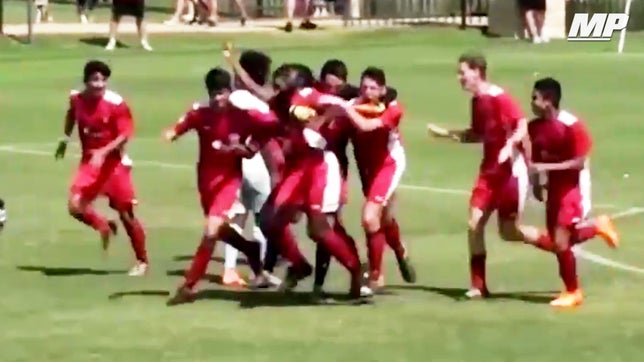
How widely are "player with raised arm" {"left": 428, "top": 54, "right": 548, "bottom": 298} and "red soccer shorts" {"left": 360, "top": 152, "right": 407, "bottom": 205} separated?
52cm

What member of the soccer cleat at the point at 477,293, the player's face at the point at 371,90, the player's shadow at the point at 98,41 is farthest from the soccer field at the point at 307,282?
the player's shadow at the point at 98,41

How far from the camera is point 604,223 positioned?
14.0 m

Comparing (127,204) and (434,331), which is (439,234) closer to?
(127,204)

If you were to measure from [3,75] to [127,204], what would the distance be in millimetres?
21358

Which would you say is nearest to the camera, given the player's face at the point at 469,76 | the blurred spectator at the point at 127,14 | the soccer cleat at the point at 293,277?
the player's face at the point at 469,76

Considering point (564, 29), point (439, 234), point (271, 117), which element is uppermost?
point (271, 117)

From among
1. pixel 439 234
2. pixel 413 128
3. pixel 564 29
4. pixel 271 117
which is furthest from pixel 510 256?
pixel 564 29

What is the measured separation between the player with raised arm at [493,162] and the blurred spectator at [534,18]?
Result: 99.2 feet

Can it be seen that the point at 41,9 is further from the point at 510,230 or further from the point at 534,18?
the point at 510,230

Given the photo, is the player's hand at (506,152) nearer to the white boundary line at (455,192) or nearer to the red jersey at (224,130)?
the red jersey at (224,130)

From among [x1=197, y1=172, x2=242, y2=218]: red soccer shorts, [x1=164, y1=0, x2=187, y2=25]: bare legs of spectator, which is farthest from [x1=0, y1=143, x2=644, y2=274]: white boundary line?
[x1=164, y1=0, x2=187, y2=25]: bare legs of spectator

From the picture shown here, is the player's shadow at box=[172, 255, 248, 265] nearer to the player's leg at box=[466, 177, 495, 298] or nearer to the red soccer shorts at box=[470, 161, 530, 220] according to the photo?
the player's leg at box=[466, 177, 495, 298]

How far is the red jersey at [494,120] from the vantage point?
13836mm

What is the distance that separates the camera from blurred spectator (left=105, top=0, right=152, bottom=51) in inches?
1597
